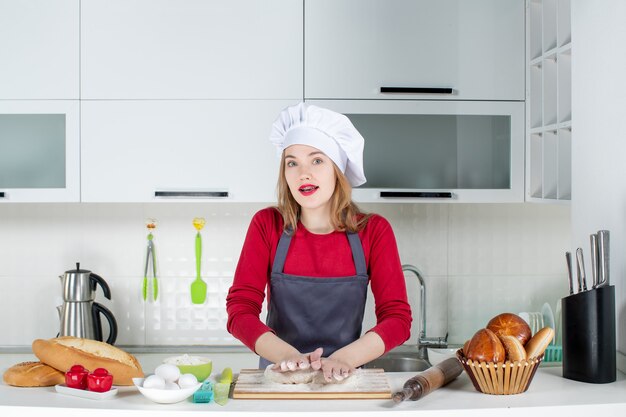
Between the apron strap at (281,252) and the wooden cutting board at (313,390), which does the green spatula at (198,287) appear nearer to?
the apron strap at (281,252)

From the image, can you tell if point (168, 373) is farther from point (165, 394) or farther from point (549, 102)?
point (549, 102)

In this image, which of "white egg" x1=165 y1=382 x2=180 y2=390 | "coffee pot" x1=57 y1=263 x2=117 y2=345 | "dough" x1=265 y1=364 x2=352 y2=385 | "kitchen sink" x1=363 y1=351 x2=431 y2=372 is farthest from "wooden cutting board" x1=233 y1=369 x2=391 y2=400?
"coffee pot" x1=57 y1=263 x2=117 y2=345

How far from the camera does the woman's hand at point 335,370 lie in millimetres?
1475

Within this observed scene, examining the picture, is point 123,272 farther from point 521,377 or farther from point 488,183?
point 521,377

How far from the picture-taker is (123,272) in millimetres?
2797

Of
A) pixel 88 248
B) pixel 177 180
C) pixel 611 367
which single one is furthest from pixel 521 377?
pixel 88 248

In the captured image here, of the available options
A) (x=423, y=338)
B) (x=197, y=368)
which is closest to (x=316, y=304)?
(x=197, y=368)

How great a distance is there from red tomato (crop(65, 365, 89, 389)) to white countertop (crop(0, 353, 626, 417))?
3cm

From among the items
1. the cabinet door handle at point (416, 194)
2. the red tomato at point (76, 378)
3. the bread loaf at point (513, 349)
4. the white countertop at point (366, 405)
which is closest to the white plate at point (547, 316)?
the cabinet door handle at point (416, 194)

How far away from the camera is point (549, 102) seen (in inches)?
93.0

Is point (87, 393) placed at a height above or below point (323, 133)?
below

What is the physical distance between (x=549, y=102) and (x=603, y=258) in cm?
86

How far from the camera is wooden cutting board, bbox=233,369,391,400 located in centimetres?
146

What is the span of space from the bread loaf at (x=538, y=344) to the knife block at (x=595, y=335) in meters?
0.15
